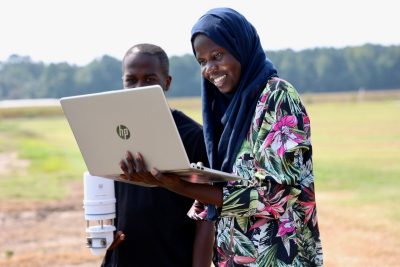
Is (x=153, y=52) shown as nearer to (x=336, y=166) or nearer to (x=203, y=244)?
(x=203, y=244)

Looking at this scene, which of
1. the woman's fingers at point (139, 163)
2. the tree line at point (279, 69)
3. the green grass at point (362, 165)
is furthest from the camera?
the tree line at point (279, 69)

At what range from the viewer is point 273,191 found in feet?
9.04

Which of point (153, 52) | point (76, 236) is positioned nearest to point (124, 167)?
point (153, 52)

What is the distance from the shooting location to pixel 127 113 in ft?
9.20

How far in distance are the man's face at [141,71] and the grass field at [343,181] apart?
184 inches

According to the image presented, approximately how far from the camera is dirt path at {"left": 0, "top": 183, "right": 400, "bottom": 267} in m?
8.30

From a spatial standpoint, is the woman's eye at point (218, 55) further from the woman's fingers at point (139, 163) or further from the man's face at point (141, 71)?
the man's face at point (141, 71)

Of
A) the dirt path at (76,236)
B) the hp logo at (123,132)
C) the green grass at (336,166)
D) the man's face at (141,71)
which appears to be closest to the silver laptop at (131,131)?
the hp logo at (123,132)

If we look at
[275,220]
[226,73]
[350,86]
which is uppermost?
[226,73]

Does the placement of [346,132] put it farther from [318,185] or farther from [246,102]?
[246,102]

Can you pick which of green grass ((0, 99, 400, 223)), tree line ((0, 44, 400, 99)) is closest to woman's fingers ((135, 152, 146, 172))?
green grass ((0, 99, 400, 223))

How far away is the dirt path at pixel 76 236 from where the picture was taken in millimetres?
8297

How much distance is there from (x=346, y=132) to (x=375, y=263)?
25.0 meters

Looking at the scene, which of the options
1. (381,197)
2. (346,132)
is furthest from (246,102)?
(346,132)
